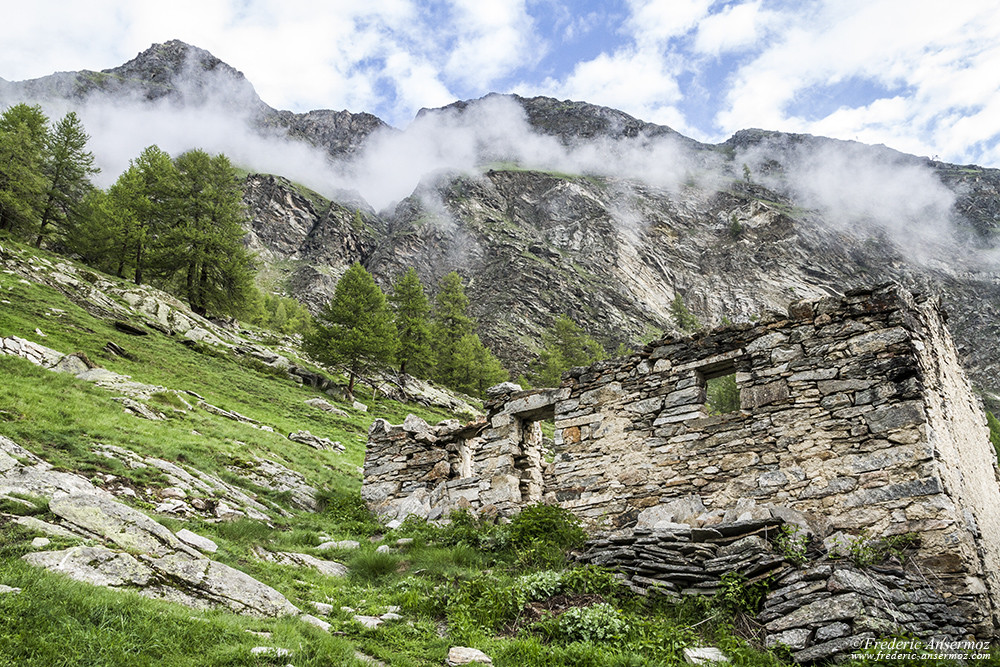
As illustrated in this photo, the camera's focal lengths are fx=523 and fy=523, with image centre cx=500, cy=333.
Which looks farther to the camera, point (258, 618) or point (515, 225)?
point (515, 225)

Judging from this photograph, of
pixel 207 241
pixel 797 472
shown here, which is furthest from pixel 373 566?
pixel 207 241

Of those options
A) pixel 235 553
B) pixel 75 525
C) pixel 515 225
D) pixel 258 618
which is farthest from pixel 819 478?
pixel 515 225

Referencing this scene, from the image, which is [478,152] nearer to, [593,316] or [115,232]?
[593,316]

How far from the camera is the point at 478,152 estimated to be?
158m

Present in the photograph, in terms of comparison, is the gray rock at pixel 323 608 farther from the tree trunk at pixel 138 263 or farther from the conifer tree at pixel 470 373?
the conifer tree at pixel 470 373

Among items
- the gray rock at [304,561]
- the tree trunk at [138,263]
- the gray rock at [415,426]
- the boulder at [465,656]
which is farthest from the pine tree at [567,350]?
the boulder at [465,656]

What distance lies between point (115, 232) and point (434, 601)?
124ft

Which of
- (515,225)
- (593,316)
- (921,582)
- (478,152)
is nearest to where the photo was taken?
(921,582)

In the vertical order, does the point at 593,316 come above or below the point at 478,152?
below

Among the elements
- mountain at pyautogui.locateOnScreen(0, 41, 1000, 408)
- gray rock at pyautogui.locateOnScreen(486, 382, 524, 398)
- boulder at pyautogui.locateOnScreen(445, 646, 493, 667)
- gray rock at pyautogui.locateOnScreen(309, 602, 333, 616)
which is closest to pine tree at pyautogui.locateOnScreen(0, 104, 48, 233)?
gray rock at pyautogui.locateOnScreen(486, 382, 524, 398)

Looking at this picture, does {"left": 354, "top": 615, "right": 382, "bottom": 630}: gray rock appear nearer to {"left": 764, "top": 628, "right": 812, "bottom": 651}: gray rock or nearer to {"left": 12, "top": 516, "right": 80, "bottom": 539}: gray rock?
{"left": 12, "top": 516, "right": 80, "bottom": 539}: gray rock

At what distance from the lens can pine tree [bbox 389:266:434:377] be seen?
40.6 meters

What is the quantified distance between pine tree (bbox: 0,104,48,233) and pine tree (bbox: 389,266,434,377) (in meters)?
23.9

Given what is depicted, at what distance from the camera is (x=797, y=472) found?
27.5 ft
